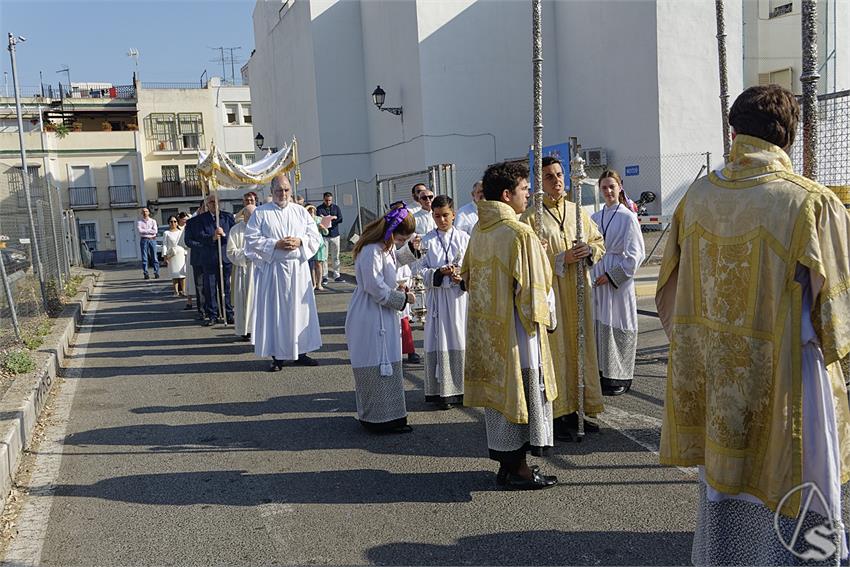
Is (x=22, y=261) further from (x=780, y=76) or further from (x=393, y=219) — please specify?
(x=780, y=76)

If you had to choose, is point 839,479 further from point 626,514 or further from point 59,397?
point 59,397

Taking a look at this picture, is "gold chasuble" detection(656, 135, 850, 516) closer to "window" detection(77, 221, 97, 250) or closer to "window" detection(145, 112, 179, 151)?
"window" detection(77, 221, 97, 250)

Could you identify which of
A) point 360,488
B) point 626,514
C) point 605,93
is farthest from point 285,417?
point 605,93

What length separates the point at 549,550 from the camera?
13.2 ft

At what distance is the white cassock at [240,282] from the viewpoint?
11.0 meters

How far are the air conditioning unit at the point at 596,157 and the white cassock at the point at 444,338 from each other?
18578 millimetres

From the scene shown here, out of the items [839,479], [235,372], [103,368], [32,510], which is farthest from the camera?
[103,368]

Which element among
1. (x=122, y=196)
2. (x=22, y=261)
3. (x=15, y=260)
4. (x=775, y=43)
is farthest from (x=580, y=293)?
(x=122, y=196)

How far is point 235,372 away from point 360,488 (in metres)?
4.34

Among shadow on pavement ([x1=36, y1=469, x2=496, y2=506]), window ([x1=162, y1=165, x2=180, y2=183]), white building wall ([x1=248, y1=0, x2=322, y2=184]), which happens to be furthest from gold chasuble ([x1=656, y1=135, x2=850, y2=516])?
window ([x1=162, y1=165, x2=180, y2=183])

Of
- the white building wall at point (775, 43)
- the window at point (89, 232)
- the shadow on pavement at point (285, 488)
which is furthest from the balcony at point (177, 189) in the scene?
the shadow on pavement at point (285, 488)

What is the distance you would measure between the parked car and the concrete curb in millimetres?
1318

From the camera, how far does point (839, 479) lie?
3.04 metres

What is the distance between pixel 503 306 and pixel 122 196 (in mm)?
45798
